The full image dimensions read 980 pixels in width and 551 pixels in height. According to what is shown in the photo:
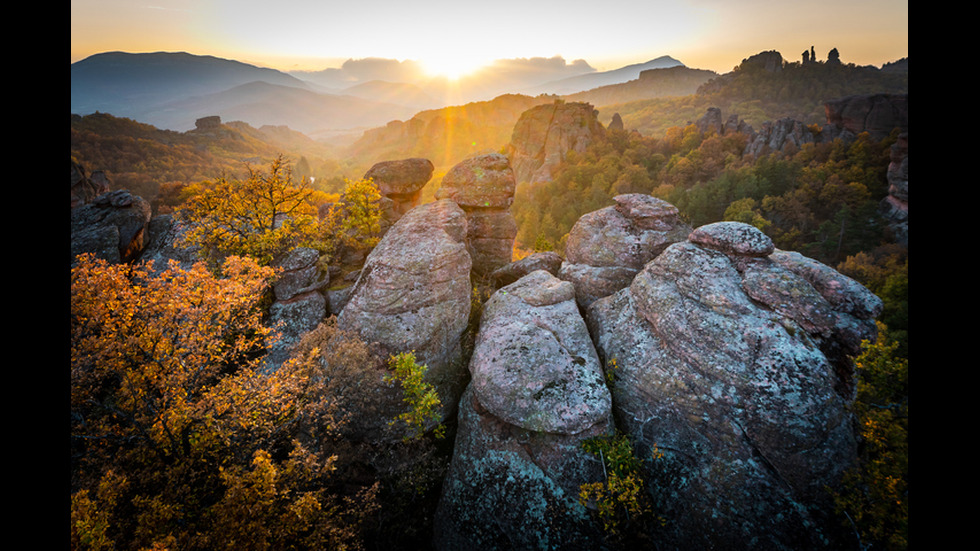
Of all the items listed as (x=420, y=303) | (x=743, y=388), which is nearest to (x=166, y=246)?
(x=420, y=303)

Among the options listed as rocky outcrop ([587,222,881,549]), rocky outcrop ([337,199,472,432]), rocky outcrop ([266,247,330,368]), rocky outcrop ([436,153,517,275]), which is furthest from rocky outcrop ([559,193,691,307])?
rocky outcrop ([266,247,330,368])

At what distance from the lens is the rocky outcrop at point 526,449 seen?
1250cm

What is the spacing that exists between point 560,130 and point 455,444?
339 feet

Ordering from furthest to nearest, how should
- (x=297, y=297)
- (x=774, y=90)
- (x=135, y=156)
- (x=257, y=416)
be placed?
(x=774, y=90) < (x=135, y=156) < (x=297, y=297) < (x=257, y=416)

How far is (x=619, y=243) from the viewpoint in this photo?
66.8 feet

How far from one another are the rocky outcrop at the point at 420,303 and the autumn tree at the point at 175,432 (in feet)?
17.0

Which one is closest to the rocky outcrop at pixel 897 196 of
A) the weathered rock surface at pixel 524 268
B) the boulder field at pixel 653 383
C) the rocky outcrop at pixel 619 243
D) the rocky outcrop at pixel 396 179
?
the rocky outcrop at pixel 619 243

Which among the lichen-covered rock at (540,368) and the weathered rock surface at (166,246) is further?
the weathered rock surface at (166,246)

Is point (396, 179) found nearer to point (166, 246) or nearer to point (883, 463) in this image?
point (166, 246)

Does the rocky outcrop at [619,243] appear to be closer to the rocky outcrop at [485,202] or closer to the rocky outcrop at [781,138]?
the rocky outcrop at [485,202]

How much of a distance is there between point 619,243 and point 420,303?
12412 millimetres

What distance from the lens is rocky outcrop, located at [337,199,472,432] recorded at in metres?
17.0

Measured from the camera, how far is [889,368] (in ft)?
30.3
